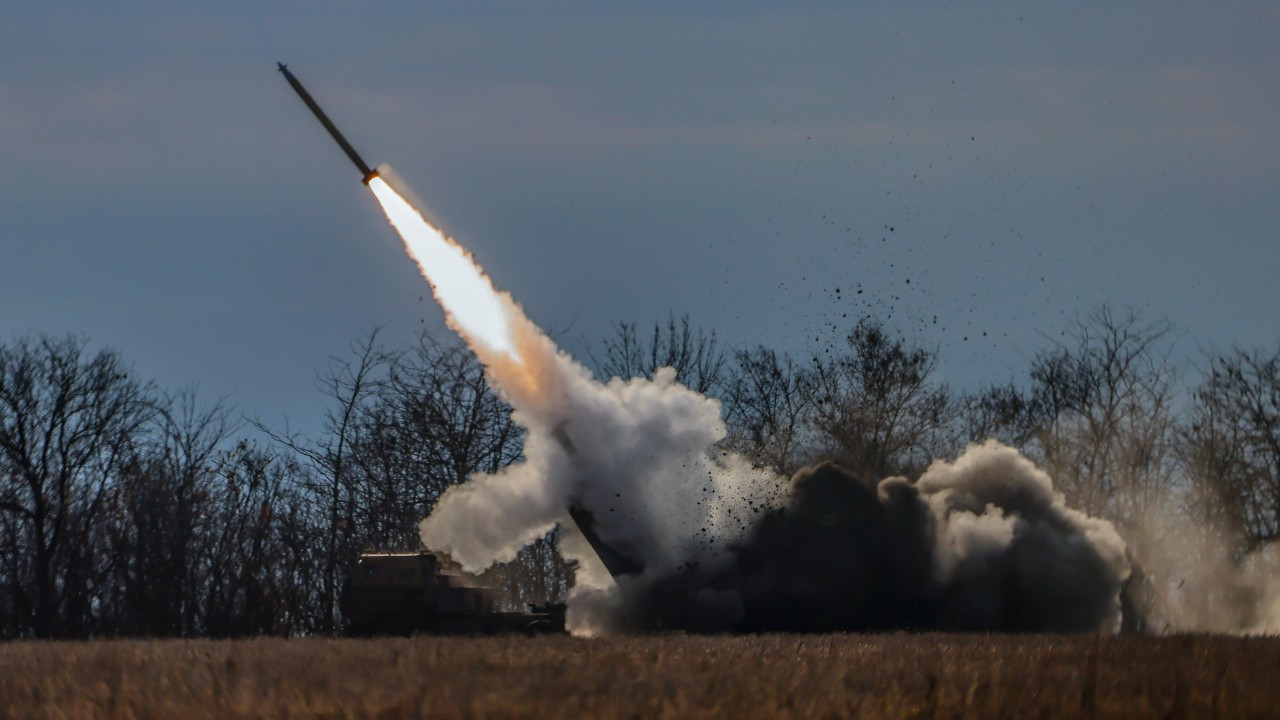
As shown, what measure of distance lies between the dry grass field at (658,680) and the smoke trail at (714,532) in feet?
22.0

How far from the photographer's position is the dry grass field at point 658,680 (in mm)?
17975

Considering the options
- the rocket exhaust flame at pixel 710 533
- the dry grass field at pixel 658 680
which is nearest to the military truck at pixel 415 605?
the rocket exhaust flame at pixel 710 533

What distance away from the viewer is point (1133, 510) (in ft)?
181

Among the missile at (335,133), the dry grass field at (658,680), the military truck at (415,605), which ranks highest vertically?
the missile at (335,133)

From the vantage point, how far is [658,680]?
783 inches

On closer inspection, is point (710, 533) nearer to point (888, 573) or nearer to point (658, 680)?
point (888, 573)

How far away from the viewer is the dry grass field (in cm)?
1798

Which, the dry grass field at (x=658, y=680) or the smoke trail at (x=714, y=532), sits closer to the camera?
the dry grass field at (x=658, y=680)

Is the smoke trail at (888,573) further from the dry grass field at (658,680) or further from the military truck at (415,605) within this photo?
the dry grass field at (658,680)

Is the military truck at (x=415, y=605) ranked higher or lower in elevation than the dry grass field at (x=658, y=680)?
higher

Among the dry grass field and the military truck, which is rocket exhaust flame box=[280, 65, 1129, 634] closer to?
the military truck

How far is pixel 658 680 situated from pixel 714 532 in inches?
619

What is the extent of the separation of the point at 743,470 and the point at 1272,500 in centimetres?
2521

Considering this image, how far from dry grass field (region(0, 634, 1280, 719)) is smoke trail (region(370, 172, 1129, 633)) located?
6701mm
